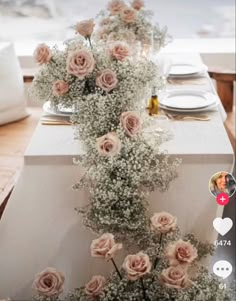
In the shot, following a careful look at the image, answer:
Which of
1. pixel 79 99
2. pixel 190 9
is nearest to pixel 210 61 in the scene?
pixel 190 9

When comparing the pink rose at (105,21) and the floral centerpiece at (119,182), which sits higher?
the pink rose at (105,21)

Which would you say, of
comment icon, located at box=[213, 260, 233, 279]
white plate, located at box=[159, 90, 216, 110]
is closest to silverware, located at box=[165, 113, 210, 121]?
white plate, located at box=[159, 90, 216, 110]

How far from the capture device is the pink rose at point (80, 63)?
1.48 meters

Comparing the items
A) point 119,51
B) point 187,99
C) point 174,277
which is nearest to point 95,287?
point 174,277

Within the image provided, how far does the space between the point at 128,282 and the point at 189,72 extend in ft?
4.12

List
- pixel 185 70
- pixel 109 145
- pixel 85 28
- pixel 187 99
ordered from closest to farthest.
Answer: pixel 109 145 < pixel 85 28 < pixel 187 99 < pixel 185 70

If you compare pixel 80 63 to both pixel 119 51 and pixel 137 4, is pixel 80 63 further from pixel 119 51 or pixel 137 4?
pixel 137 4

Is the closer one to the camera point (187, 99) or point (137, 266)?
point (137, 266)

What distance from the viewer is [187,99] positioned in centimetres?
204

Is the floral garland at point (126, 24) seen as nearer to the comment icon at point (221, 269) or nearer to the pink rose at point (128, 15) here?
the pink rose at point (128, 15)

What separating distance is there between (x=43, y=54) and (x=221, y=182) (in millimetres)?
689

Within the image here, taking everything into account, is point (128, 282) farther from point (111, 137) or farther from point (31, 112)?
point (31, 112)

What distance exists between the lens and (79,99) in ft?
4.99

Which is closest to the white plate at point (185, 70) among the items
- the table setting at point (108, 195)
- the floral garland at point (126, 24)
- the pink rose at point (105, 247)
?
the floral garland at point (126, 24)
